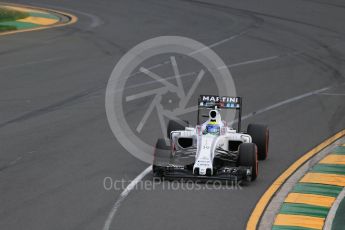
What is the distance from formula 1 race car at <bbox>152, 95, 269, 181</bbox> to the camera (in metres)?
15.6

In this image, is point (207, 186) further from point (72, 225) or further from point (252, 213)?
point (72, 225)

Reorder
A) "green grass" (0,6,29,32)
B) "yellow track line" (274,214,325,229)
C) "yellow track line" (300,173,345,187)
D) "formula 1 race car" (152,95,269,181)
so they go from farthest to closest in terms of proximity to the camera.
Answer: "green grass" (0,6,29,32), "yellow track line" (300,173,345,187), "formula 1 race car" (152,95,269,181), "yellow track line" (274,214,325,229)

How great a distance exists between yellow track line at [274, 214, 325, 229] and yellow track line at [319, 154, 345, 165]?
383cm

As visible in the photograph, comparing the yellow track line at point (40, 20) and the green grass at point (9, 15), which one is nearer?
the yellow track line at point (40, 20)

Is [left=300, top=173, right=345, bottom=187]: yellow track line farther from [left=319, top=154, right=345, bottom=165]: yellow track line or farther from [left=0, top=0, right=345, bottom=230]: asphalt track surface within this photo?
[left=319, top=154, right=345, bottom=165]: yellow track line

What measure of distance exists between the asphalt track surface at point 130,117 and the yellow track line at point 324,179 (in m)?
0.62

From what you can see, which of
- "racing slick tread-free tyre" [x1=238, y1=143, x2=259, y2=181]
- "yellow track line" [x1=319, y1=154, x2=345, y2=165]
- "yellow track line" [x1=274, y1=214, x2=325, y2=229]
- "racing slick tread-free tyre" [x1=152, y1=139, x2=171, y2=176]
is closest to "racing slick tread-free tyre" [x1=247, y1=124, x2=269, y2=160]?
"yellow track line" [x1=319, y1=154, x2=345, y2=165]

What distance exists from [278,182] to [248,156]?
0.86 metres

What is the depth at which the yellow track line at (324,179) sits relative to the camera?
53.6 feet

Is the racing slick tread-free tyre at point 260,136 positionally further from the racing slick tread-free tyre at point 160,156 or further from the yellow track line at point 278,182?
the racing slick tread-free tyre at point 160,156

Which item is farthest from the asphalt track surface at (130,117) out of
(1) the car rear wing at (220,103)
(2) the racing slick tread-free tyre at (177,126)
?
(1) the car rear wing at (220,103)

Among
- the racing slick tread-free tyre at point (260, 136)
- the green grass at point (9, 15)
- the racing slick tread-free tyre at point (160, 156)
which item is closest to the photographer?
the racing slick tread-free tyre at point (160, 156)

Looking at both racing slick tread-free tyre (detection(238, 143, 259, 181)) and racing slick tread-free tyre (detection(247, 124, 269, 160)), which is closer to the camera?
racing slick tread-free tyre (detection(238, 143, 259, 181))

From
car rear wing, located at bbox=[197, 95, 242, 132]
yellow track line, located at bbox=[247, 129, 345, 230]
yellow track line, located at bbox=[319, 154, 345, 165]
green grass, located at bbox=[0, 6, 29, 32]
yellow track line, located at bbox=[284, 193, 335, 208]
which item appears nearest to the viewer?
yellow track line, located at bbox=[247, 129, 345, 230]
